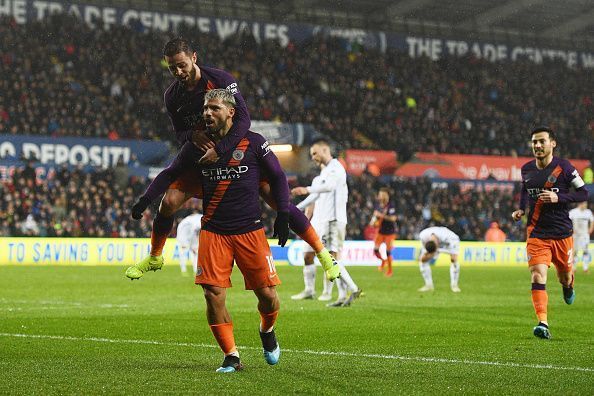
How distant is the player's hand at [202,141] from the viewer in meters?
7.66

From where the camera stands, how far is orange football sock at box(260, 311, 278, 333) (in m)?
7.79

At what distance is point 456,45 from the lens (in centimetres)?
4925

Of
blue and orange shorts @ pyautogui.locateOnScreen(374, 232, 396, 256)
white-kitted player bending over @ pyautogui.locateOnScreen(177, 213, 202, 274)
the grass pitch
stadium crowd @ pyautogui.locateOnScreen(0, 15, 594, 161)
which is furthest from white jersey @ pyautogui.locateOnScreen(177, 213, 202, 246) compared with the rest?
stadium crowd @ pyautogui.locateOnScreen(0, 15, 594, 161)

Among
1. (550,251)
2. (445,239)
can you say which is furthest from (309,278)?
(550,251)

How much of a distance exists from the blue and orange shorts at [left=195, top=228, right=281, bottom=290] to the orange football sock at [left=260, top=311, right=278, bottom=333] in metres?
0.27

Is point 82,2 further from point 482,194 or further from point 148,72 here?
point 482,194

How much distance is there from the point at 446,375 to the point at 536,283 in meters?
4.04

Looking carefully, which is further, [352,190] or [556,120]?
[556,120]

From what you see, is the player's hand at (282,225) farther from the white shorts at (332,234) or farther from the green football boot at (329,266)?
the white shorts at (332,234)

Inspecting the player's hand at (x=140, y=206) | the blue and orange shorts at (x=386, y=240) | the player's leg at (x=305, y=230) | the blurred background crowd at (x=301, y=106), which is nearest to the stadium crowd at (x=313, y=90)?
the blurred background crowd at (x=301, y=106)

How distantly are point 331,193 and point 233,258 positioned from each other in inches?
330

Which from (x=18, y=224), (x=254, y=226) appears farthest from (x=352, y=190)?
(x=254, y=226)

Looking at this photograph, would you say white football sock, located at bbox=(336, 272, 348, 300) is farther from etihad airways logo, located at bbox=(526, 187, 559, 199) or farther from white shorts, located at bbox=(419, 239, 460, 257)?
white shorts, located at bbox=(419, 239, 460, 257)

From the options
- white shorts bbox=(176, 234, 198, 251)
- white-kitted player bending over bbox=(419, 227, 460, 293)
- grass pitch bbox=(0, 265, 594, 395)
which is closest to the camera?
grass pitch bbox=(0, 265, 594, 395)
